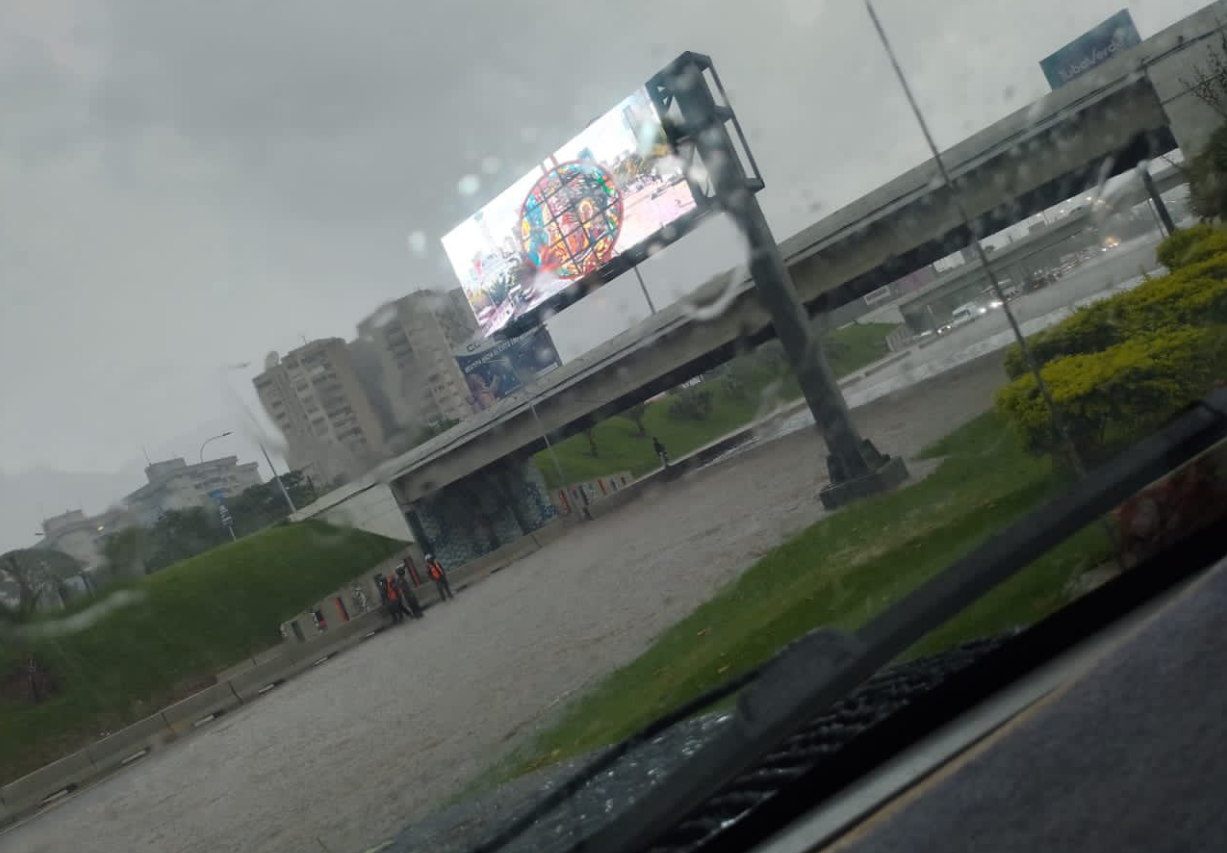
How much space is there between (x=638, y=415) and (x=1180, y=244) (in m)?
2.42

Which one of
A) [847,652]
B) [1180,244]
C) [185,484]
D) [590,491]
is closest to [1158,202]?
[1180,244]

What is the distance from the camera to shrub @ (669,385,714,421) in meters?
3.87

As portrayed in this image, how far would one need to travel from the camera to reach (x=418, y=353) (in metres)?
2.94

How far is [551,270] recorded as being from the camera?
3.73 m

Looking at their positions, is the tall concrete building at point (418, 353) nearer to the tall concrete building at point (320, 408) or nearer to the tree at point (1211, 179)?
the tall concrete building at point (320, 408)

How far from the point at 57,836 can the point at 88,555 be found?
1.02 m

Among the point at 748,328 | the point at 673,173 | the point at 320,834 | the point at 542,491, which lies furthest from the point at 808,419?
the point at 320,834

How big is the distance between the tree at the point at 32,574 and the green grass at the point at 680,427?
6.15ft

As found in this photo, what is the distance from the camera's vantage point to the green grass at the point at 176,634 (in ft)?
10.0

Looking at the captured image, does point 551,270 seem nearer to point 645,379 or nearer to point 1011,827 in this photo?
point 645,379

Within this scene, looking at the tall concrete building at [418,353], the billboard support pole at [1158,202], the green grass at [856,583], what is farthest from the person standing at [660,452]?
the billboard support pole at [1158,202]

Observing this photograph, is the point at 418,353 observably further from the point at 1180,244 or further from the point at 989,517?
the point at 1180,244

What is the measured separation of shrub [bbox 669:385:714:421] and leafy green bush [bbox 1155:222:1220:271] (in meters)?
2.10

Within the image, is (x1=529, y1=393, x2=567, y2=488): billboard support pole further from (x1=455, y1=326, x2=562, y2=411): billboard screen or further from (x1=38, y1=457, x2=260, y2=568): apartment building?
(x1=38, y1=457, x2=260, y2=568): apartment building
